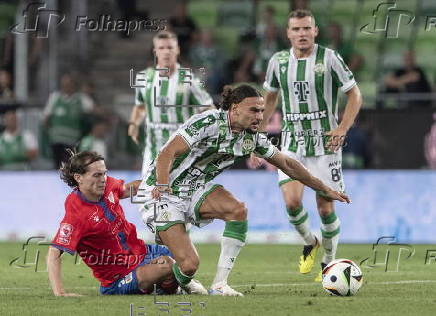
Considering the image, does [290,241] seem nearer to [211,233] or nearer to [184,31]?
[211,233]

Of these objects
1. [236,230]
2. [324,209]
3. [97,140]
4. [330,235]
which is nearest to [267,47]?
[97,140]

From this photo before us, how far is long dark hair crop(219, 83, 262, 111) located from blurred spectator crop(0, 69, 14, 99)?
8.94 meters

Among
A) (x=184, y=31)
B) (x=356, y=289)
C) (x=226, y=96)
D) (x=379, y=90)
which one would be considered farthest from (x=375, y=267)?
(x=184, y=31)

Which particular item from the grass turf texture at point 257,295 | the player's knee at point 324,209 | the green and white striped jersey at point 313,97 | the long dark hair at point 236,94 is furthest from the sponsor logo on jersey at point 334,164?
the long dark hair at point 236,94

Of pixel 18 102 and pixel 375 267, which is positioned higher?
pixel 18 102

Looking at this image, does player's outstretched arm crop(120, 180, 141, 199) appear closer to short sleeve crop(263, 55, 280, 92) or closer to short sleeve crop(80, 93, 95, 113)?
short sleeve crop(263, 55, 280, 92)

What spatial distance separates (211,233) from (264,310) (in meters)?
7.40

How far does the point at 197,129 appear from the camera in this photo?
8.48m

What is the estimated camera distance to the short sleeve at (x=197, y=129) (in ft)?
27.8

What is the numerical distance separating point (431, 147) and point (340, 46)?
3.20 m

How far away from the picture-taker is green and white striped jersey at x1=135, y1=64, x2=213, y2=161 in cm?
1237

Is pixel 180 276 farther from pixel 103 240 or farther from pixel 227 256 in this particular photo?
pixel 103 240

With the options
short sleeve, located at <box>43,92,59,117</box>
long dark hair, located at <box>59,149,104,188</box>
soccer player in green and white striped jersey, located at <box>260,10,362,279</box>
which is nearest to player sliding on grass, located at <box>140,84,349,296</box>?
long dark hair, located at <box>59,149,104,188</box>

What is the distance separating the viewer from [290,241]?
15.0m
